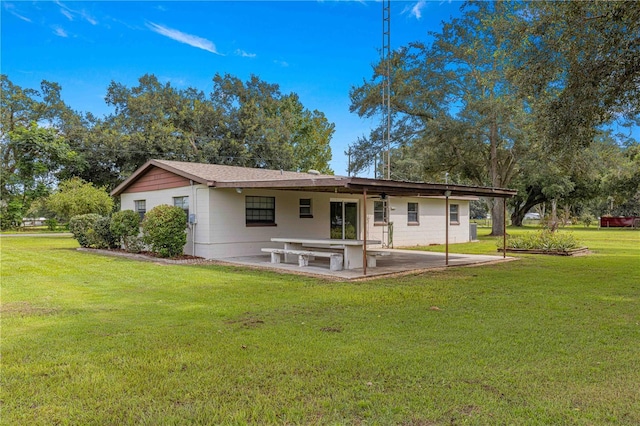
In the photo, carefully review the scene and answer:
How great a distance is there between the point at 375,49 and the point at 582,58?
56.3ft

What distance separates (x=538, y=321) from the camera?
567cm

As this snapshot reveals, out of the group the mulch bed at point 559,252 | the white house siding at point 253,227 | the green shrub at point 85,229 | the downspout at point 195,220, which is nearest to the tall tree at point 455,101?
the mulch bed at point 559,252

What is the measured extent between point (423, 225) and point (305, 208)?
22.6 ft

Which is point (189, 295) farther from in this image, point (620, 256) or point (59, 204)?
point (59, 204)

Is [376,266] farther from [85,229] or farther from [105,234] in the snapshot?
[85,229]

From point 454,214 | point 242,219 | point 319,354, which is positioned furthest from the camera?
point 454,214

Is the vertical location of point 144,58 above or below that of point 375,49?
below

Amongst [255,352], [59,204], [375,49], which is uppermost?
[375,49]

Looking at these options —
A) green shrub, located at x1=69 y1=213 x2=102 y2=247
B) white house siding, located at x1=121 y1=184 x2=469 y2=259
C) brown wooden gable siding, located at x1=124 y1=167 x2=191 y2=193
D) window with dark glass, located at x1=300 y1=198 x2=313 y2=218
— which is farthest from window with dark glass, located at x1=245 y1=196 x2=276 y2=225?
green shrub, located at x1=69 y1=213 x2=102 y2=247

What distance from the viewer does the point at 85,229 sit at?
54.5 ft

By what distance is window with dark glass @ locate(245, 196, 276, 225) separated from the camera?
46.6ft

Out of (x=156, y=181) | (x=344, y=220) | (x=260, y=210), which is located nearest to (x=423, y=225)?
(x=344, y=220)

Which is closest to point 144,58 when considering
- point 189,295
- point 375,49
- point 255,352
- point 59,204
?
point 59,204

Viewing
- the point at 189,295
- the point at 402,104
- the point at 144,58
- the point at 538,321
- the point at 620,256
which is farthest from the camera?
the point at 402,104
